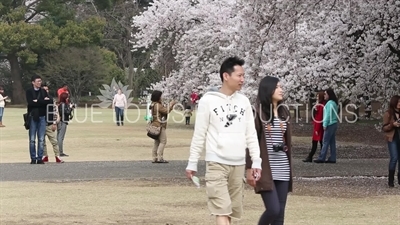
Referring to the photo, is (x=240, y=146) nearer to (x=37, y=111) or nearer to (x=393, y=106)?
(x=393, y=106)

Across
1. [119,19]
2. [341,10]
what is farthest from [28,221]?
[119,19]

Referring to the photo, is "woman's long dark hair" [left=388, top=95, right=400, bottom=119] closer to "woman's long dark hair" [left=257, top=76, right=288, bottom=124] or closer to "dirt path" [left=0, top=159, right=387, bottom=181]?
"dirt path" [left=0, top=159, right=387, bottom=181]

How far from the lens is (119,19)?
68.7m

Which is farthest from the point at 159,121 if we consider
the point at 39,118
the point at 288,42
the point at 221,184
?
the point at 221,184

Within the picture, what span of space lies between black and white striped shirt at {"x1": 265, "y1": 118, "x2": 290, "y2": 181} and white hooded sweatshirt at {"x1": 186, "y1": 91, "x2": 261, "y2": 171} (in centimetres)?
44

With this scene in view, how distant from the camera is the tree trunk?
65.2m

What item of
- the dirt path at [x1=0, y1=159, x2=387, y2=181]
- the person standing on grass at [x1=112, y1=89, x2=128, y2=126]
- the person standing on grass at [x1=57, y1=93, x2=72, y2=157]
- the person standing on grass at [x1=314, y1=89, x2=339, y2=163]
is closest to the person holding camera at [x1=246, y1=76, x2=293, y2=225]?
the dirt path at [x1=0, y1=159, x2=387, y2=181]

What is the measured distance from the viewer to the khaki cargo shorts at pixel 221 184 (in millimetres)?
6535

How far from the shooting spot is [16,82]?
66.6 meters

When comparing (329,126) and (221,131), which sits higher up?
(221,131)

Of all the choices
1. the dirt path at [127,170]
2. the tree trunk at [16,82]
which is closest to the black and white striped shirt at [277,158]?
the dirt path at [127,170]

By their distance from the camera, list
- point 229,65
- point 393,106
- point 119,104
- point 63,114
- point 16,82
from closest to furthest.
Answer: point 229,65 → point 393,106 → point 63,114 → point 119,104 → point 16,82

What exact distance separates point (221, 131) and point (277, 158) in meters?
0.79

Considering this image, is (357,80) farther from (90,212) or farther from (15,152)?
(90,212)
